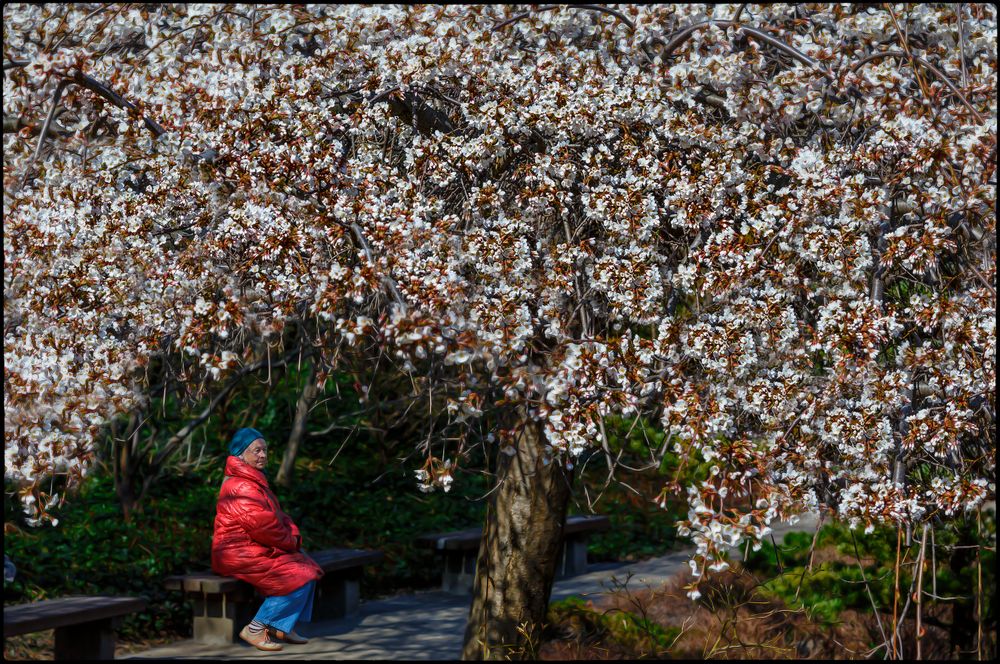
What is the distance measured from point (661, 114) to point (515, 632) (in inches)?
132

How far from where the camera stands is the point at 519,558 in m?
6.32

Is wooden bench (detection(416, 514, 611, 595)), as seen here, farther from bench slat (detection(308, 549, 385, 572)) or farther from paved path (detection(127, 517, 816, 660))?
bench slat (detection(308, 549, 385, 572))

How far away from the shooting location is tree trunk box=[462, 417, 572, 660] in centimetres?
628

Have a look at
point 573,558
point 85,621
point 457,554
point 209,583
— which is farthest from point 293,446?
point 85,621

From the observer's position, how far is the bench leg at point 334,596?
26.1 ft

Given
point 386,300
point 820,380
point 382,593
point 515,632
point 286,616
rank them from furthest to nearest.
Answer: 1. point 382,593
2. point 515,632
3. point 286,616
4. point 820,380
5. point 386,300

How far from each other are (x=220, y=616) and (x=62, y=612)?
140cm

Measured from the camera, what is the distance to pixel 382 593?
30.5ft

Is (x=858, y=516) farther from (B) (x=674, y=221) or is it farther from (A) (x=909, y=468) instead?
(B) (x=674, y=221)

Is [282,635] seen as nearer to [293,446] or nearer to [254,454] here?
[254,454]

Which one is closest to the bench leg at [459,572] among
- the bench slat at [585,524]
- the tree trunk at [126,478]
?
the bench slat at [585,524]

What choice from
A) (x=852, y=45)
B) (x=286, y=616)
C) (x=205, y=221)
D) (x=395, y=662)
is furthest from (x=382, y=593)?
(x=852, y=45)

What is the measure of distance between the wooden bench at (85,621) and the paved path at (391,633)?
22.0 inches

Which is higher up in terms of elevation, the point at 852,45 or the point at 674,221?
the point at 852,45
